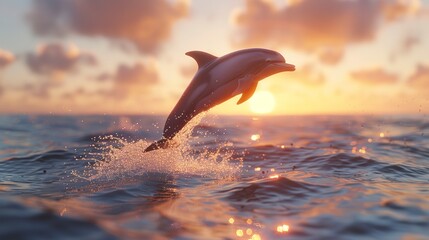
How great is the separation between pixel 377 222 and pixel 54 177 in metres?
8.41

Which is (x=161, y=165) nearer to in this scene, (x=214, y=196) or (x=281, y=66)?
(x=214, y=196)

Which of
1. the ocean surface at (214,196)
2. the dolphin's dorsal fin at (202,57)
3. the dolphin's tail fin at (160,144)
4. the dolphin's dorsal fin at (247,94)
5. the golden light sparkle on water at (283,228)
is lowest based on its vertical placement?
the golden light sparkle on water at (283,228)

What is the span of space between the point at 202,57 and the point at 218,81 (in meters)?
0.79

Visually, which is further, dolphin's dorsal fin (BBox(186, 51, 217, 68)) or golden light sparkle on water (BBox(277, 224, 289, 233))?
dolphin's dorsal fin (BBox(186, 51, 217, 68))

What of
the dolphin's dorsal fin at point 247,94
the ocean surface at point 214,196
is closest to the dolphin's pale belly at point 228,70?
the dolphin's dorsal fin at point 247,94

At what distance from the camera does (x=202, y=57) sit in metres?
9.91

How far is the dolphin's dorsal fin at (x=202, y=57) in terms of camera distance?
32.4 ft

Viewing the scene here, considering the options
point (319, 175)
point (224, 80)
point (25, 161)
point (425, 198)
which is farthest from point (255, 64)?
point (25, 161)

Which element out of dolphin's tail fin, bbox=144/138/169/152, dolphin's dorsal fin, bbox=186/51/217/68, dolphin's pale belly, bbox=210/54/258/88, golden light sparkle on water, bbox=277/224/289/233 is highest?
dolphin's dorsal fin, bbox=186/51/217/68

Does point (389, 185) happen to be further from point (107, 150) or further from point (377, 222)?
point (107, 150)

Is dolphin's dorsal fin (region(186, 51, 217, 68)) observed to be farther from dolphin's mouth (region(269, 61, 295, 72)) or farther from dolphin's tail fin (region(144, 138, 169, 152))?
dolphin's tail fin (region(144, 138, 169, 152))

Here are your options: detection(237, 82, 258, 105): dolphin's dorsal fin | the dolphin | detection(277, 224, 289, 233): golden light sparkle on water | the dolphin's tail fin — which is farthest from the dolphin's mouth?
detection(277, 224, 289, 233): golden light sparkle on water

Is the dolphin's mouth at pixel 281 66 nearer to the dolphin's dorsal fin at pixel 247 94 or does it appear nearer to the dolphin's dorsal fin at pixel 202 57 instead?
the dolphin's dorsal fin at pixel 247 94

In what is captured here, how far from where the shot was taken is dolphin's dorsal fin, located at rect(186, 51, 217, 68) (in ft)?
32.4
